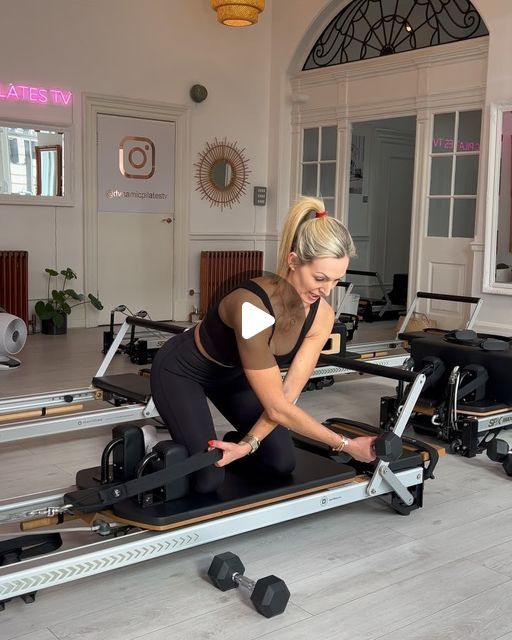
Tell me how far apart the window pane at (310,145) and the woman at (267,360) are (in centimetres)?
656

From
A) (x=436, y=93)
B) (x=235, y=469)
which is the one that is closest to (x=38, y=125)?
(x=436, y=93)

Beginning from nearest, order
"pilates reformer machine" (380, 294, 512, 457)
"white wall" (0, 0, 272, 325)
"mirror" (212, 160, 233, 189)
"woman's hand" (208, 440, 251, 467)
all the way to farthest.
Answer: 1. "woman's hand" (208, 440, 251, 467)
2. "pilates reformer machine" (380, 294, 512, 457)
3. "white wall" (0, 0, 272, 325)
4. "mirror" (212, 160, 233, 189)

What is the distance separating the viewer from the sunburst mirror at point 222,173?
28.6 ft

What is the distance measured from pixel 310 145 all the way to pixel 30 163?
128 inches

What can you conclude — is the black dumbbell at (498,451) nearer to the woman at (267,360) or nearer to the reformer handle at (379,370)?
the reformer handle at (379,370)

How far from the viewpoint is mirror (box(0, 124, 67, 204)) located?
7328 mm

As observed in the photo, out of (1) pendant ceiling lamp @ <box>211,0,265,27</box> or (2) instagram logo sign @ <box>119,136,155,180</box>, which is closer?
(1) pendant ceiling lamp @ <box>211,0,265,27</box>

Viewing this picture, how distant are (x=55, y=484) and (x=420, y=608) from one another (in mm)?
1664

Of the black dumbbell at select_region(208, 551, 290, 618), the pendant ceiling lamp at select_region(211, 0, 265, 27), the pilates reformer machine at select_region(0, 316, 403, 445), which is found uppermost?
the pendant ceiling lamp at select_region(211, 0, 265, 27)

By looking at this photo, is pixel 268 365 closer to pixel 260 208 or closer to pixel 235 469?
pixel 235 469

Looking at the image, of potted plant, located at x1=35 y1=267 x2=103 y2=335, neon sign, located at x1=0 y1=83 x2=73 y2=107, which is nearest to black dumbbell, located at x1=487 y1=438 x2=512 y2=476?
potted plant, located at x1=35 y1=267 x2=103 y2=335

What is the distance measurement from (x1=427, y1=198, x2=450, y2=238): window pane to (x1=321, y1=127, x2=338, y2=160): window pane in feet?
4.98
